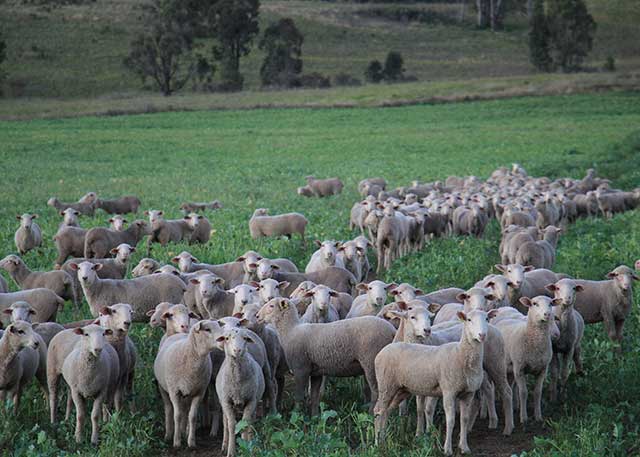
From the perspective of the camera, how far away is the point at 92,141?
4747 cm

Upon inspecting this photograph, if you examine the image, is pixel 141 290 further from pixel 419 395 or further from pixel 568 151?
pixel 568 151

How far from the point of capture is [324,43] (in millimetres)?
Result: 110125

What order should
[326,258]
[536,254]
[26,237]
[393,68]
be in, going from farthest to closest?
[393,68] < [26,237] < [536,254] < [326,258]

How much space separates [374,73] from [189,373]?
85442 millimetres

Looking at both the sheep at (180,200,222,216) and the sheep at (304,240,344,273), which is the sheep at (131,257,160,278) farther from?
the sheep at (180,200,222,216)

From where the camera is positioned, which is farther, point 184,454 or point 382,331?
point 382,331

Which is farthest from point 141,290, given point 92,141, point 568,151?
point 92,141

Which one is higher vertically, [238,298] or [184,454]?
[238,298]

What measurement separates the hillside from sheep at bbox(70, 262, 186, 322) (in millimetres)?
69306

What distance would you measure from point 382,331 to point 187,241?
10061 mm

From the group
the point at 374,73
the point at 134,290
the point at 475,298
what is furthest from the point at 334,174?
the point at 374,73

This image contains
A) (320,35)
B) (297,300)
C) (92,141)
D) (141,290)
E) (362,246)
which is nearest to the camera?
(297,300)

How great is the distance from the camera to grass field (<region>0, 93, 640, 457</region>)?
28.2 ft

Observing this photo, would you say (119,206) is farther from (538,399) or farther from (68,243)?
(538,399)
